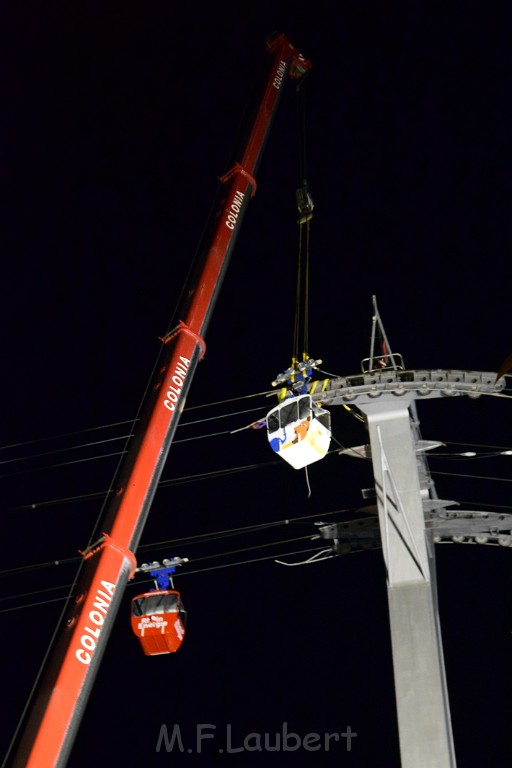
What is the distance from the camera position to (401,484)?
1859 cm

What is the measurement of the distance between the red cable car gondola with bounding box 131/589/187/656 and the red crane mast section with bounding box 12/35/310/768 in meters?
2.91

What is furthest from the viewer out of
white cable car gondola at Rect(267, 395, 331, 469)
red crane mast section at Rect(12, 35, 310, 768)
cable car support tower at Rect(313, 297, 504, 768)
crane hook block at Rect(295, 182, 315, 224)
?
crane hook block at Rect(295, 182, 315, 224)

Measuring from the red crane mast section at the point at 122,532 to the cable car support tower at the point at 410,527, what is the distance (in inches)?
116

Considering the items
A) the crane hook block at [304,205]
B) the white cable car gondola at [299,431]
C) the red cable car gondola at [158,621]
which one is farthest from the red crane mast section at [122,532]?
the crane hook block at [304,205]

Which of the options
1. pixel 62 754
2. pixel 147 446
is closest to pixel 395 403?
pixel 147 446

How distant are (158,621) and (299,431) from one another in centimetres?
391

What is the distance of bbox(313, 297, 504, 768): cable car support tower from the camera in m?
16.5

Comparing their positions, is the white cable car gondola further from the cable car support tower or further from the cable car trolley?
the cable car trolley

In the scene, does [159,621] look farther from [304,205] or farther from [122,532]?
[304,205]

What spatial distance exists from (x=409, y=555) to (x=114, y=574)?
5957 mm

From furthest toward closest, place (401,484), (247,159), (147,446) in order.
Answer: (247,159) < (401,484) < (147,446)

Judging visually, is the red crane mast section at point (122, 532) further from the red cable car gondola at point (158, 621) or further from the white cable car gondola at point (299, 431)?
the red cable car gondola at point (158, 621)

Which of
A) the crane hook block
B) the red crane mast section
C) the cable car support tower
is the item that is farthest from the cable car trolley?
the crane hook block

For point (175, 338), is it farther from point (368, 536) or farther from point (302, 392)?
point (368, 536)
